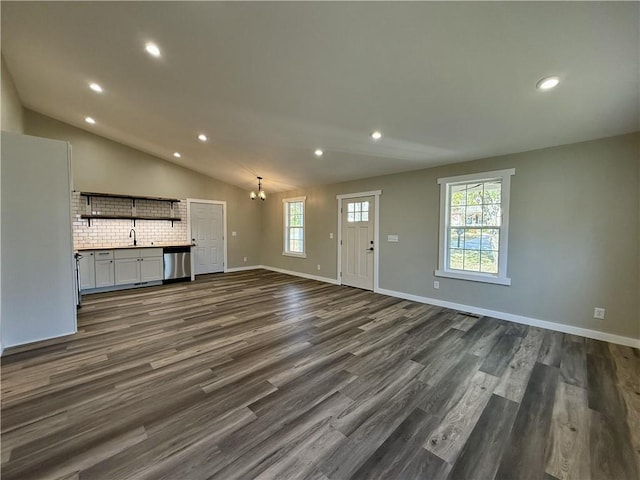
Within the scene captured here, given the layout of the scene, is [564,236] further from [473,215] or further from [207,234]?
[207,234]

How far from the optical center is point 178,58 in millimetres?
2701

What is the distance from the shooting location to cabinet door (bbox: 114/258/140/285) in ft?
17.9

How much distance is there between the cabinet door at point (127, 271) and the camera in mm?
5449

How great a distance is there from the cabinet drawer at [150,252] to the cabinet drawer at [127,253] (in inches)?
3.5

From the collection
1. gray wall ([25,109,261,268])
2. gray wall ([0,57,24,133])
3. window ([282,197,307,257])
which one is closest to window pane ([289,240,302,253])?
window ([282,197,307,257])

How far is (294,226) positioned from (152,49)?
16.7 feet

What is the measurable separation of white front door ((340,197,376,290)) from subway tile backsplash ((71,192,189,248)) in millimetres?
4275

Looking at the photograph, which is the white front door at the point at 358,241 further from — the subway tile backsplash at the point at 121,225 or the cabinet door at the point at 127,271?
the cabinet door at the point at 127,271

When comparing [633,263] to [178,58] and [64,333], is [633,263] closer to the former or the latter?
[178,58]

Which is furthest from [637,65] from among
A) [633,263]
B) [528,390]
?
[528,390]

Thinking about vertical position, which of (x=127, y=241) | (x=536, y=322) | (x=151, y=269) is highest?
(x=127, y=241)

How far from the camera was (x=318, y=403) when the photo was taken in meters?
2.00

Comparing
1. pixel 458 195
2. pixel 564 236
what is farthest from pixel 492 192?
pixel 564 236

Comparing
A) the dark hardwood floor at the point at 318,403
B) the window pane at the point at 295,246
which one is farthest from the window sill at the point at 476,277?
the window pane at the point at 295,246
